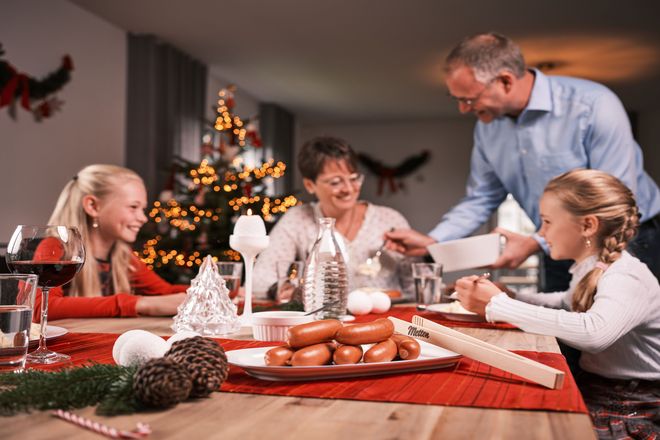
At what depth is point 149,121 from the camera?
19.5 ft

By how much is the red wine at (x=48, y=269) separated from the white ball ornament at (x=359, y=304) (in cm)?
77

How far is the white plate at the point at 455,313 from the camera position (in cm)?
159

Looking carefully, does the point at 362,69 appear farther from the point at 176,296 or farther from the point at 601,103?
the point at 176,296

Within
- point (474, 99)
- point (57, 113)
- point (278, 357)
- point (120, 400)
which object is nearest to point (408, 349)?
point (278, 357)

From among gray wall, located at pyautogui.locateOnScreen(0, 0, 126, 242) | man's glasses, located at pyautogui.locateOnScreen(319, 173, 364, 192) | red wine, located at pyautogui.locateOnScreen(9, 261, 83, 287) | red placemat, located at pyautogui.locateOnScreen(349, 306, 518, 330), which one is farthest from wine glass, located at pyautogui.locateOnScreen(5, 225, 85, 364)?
gray wall, located at pyautogui.locateOnScreen(0, 0, 126, 242)

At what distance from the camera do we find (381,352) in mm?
903

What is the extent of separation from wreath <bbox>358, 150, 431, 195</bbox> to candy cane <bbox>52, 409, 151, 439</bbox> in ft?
31.5

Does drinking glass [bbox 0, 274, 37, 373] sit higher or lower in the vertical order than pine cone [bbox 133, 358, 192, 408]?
higher

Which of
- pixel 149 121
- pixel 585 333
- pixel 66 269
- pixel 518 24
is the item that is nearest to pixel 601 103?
pixel 585 333

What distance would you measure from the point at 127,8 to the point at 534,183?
395 cm

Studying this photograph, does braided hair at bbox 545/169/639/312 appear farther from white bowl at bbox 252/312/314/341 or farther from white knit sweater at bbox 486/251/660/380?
white bowl at bbox 252/312/314/341

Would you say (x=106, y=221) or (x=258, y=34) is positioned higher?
(x=258, y=34)

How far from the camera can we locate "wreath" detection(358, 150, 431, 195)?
10078 mm

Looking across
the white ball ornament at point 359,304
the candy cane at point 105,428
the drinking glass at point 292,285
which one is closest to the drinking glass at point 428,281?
the white ball ornament at point 359,304
